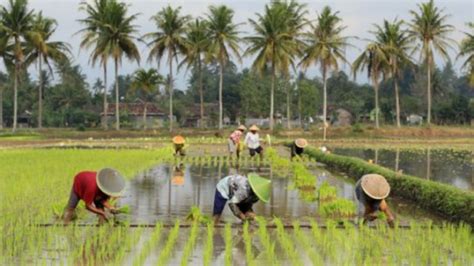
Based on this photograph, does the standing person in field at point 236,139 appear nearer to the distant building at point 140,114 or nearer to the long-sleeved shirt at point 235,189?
the long-sleeved shirt at point 235,189

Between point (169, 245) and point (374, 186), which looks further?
point (374, 186)

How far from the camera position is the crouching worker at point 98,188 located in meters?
7.89

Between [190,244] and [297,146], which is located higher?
A: [297,146]

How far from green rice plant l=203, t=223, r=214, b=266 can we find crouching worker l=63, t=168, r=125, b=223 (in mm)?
1017

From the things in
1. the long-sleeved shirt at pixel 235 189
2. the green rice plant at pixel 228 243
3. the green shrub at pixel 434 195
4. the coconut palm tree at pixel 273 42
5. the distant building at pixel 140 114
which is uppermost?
the coconut palm tree at pixel 273 42

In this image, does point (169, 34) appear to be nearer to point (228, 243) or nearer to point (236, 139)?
point (236, 139)

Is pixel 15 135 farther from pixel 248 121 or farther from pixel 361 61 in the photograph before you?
pixel 248 121

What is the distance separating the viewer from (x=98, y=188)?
7969 millimetres

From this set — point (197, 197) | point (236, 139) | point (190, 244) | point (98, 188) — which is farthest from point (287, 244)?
point (236, 139)

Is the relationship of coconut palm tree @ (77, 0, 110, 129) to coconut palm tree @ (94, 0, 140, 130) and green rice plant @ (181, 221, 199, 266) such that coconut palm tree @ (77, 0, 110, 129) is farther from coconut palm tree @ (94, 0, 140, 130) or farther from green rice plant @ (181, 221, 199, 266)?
green rice plant @ (181, 221, 199, 266)

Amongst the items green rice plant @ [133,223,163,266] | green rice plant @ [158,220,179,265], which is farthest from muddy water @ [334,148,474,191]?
green rice plant @ [133,223,163,266]

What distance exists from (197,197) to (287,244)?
455 centimetres

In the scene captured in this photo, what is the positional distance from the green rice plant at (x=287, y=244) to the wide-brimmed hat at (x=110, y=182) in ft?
5.61

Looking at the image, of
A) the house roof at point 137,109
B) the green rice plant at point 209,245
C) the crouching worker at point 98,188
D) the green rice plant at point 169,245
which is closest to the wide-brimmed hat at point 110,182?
the crouching worker at point 98,188
